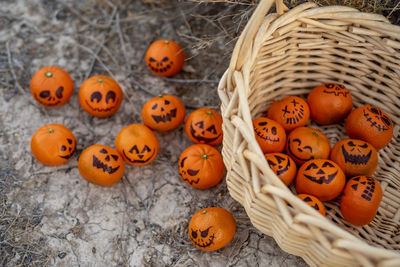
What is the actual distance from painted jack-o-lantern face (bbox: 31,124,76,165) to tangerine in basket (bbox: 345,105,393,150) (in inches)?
64.9

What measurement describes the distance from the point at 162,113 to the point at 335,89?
1023 millimetres

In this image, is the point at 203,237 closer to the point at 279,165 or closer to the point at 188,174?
the point at 188,174

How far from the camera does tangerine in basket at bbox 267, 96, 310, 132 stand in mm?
2123

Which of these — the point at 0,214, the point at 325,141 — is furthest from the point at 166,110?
the point at 0,214

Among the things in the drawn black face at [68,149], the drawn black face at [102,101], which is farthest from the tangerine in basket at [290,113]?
the drawn black face at [68,149]

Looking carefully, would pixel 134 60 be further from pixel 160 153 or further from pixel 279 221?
pixel 279 221

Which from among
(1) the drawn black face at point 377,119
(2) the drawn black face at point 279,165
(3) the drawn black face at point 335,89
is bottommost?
(2) the drawn black face at point 279,165

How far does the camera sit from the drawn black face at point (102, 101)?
245 cm

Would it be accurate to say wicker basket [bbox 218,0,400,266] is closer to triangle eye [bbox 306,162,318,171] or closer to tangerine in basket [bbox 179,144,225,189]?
triangle eye [bbox 306,162,318,171]

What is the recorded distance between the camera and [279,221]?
58.8 inches

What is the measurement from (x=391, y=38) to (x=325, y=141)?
0.65 meters

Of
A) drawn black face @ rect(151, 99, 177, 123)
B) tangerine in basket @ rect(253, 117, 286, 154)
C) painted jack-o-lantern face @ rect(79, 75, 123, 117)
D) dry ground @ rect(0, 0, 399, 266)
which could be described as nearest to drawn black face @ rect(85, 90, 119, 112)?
painted jack-o-lantern face @ rect(79, 75, 123, 117)

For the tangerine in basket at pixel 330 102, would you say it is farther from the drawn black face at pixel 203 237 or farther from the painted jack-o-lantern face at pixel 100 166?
the painted jack-o-lantern face at pixel 100 166

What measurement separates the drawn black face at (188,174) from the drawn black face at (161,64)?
801 millimetres
